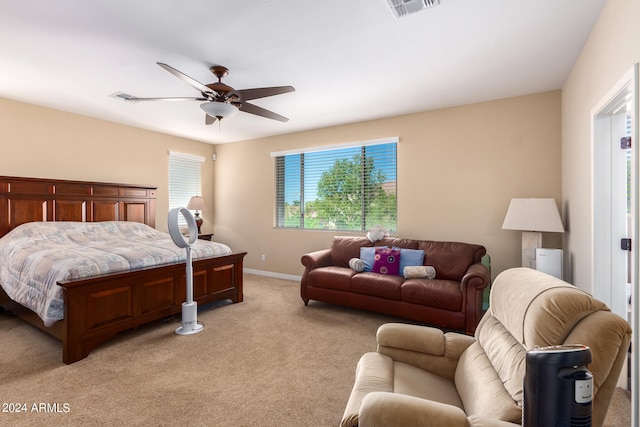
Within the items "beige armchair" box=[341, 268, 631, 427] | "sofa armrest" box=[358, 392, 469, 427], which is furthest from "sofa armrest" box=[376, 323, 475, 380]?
"sofa armrest" box=[358, 392, 469, 427]

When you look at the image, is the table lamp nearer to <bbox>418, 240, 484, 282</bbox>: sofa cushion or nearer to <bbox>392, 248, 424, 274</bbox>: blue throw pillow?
<bbox>418, 240, 484, 282</bbox>: sofa cushion

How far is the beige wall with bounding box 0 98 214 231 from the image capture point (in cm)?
400

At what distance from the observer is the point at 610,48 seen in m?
2.02

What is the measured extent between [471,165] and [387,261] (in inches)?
66.3

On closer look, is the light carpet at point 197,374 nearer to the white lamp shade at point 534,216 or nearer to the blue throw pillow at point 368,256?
the blue throw pillow at point 368,256

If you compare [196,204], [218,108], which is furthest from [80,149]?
[218,108]

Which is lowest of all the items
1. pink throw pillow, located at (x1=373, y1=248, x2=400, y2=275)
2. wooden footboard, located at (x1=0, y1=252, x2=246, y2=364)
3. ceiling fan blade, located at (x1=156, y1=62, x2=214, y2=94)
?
wooden footboard, located at (x1=0, y1=252, x2=246, y2=364)

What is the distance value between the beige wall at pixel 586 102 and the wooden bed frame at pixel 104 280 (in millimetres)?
3842

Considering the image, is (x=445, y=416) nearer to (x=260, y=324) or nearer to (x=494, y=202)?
(x=260, y=324)

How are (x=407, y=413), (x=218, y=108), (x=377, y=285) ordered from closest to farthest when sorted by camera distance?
1. (x=407, y=413)
2. (x=218, y=108)
3. (x=377, y=285)

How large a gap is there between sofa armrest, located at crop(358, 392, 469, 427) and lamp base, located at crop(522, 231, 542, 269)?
2.86 meters

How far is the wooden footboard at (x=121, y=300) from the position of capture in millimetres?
2582

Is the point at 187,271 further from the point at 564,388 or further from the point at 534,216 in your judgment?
the point at 534,216

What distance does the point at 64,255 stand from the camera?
2.95 m
